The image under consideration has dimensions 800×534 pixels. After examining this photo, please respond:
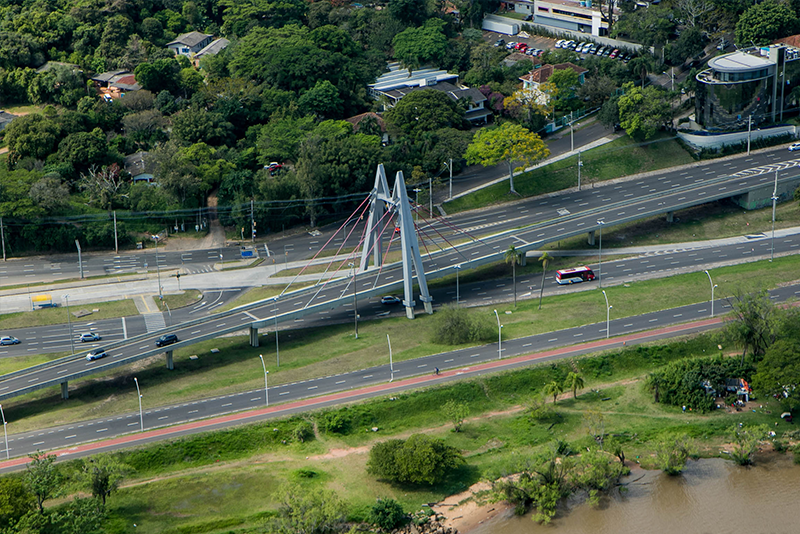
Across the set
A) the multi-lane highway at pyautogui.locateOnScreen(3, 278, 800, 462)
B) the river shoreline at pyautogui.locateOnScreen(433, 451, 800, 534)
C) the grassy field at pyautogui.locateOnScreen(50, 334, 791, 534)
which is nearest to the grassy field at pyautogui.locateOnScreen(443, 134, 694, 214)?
the multi-lane highway at pyautogui.locateOnScreen(3, 278, 800, 462)

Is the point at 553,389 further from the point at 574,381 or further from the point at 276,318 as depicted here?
the point at 276,318

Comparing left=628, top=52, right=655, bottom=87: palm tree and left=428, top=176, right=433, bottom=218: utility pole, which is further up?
left=628, top=52, right=655, bottom=87: palm tree

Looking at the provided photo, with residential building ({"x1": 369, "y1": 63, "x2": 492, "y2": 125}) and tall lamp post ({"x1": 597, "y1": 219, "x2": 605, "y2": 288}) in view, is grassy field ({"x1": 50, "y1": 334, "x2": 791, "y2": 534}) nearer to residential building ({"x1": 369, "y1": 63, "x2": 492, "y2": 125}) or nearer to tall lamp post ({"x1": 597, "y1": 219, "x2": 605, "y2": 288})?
tall lamp post ({"x1": 597, "y1": 219, "x2": 605, "y2": 288})

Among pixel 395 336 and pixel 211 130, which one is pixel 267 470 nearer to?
pixel 395 336

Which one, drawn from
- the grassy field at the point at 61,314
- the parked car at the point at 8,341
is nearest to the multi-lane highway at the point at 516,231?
the parked car at the point at 8,341

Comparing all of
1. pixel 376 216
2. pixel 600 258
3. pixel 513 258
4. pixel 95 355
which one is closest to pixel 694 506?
pixel 513 258

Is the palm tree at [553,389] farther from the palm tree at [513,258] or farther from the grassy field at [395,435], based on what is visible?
the palm tree at [513,258]
